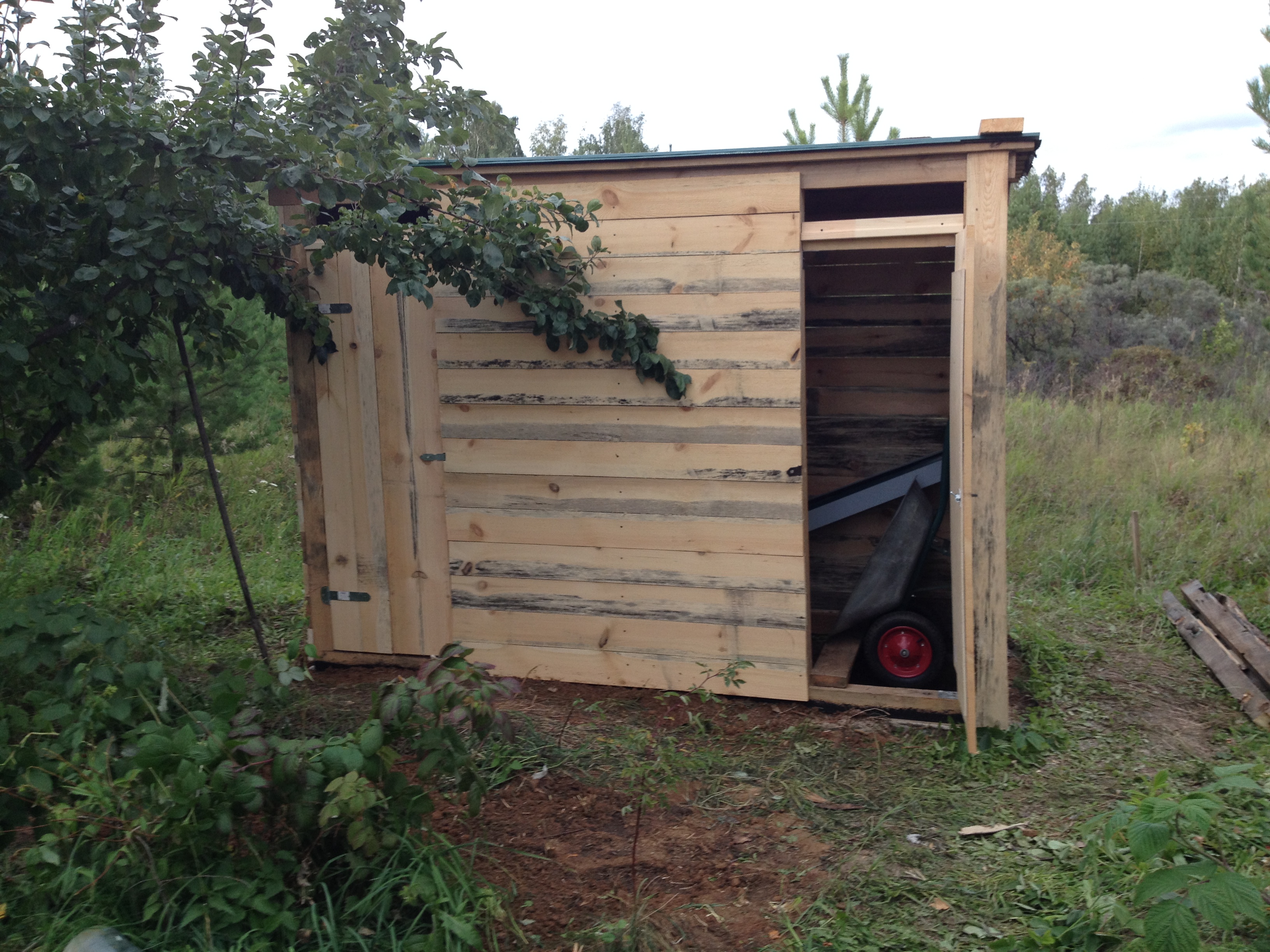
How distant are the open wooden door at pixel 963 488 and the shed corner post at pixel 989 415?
7 cm

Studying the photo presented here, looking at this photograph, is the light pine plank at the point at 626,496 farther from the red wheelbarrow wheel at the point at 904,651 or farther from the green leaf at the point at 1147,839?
the green leaf at the point at 1147,839

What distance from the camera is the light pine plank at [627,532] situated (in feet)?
14.8

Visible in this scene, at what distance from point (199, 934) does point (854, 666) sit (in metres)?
3.68

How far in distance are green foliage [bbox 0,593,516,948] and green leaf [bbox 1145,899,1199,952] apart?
5.65 ft

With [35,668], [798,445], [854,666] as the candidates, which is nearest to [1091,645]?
[854,666]

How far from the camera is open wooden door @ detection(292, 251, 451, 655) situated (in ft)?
16.1

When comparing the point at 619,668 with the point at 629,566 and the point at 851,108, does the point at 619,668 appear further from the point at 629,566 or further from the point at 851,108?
the point at 851,108

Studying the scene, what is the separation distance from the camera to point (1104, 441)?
28.4 ft

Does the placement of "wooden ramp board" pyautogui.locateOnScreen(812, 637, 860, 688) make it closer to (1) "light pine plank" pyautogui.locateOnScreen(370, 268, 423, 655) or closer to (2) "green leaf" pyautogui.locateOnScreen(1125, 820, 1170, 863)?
(1) "light pine plank" pyautogui.locateOnScreen(370, 268, 423, 655)

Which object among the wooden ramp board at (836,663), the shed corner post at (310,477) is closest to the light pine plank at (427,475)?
the shed corner post at (310,477)

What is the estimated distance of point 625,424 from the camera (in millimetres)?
4664

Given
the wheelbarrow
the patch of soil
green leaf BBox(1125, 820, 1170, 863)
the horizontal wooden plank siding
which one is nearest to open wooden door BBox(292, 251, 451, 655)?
the horizontal wooden plank siding

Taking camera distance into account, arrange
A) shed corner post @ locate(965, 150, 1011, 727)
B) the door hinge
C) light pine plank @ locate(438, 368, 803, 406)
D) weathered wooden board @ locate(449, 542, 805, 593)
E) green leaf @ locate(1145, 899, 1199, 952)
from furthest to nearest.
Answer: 1. the door hinge
2. weathered wooden board @ locate(449, 542, 805, 593)
3. light pine plank @ locate(438, 368, 803, 406)
4. shed corner post @ locate(965, 150, 1011, 727)
5. green leaf @ locate(1145, 899, 1199, 952)

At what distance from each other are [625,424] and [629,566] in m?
0.71
